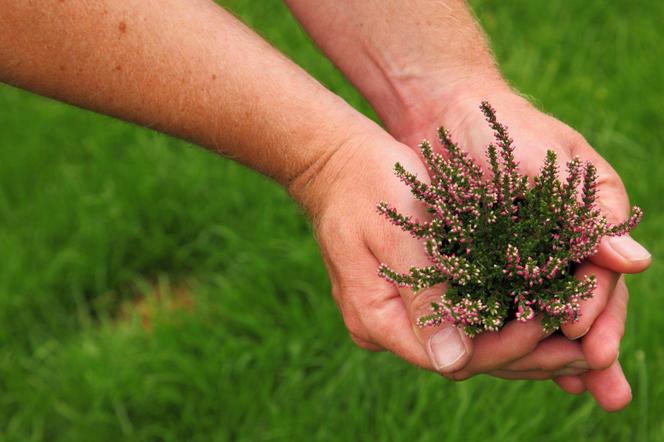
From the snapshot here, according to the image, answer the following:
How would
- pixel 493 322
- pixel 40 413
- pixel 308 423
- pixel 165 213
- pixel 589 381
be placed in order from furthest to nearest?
1. pixel 165 213
2. pixel 40 413
3. pixel 308 423
4. pixel 589 381
5. pixel 493 322

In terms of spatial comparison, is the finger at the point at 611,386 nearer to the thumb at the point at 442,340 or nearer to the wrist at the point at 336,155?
the thumb at the point at 442,340

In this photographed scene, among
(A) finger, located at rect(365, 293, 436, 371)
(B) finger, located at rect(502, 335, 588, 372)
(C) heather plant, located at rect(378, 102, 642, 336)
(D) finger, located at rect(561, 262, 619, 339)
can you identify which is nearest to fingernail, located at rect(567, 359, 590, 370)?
(B) finger, located at rect(502, 335, 588, 372)

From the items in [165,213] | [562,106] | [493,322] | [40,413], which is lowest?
[40,413]

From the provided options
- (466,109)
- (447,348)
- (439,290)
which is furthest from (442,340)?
(466,109)

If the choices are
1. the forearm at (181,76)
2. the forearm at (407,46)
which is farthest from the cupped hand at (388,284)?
the forearm at (407,46)

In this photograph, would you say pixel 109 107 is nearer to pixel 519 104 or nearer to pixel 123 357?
pixel 519 104

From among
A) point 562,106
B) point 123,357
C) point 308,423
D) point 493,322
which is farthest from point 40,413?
point 562,106

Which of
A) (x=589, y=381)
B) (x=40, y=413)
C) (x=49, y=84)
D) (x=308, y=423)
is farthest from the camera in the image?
(x=40, y=413)
